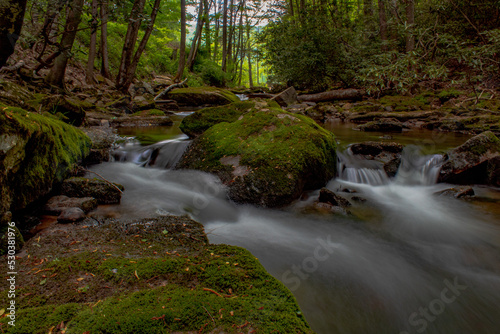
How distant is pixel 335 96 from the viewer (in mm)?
16484

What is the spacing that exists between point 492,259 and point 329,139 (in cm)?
291

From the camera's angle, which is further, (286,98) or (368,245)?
(286,98)

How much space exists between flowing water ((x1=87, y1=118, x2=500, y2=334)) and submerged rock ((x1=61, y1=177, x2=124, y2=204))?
0.60 feet

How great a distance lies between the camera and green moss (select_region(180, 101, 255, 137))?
6750 millimetres

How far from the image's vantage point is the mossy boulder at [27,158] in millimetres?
2382

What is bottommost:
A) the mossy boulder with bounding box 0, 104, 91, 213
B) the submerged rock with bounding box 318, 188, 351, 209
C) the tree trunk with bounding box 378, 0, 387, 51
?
the submerged rock with bounding box 318, 188, 351, 209

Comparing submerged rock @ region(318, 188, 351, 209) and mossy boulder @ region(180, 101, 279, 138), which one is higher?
mossy boulder @ region(180, 101, 279, 138)

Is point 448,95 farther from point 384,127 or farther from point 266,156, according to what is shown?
point 266,156

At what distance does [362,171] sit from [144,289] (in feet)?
16.9

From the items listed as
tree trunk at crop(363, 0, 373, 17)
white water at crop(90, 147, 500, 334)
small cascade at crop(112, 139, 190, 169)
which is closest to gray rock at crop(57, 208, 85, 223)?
white water at crop(90, 147, 500, 334)

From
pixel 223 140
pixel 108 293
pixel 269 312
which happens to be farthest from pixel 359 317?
pixel 223 140

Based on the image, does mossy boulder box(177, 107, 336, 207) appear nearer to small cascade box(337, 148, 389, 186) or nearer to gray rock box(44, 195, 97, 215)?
small cascade box(337, 148, 389, 186)

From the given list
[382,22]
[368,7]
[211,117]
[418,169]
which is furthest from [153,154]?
[368,7]

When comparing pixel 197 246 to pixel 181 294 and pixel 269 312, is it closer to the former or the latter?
pixel 181 294
